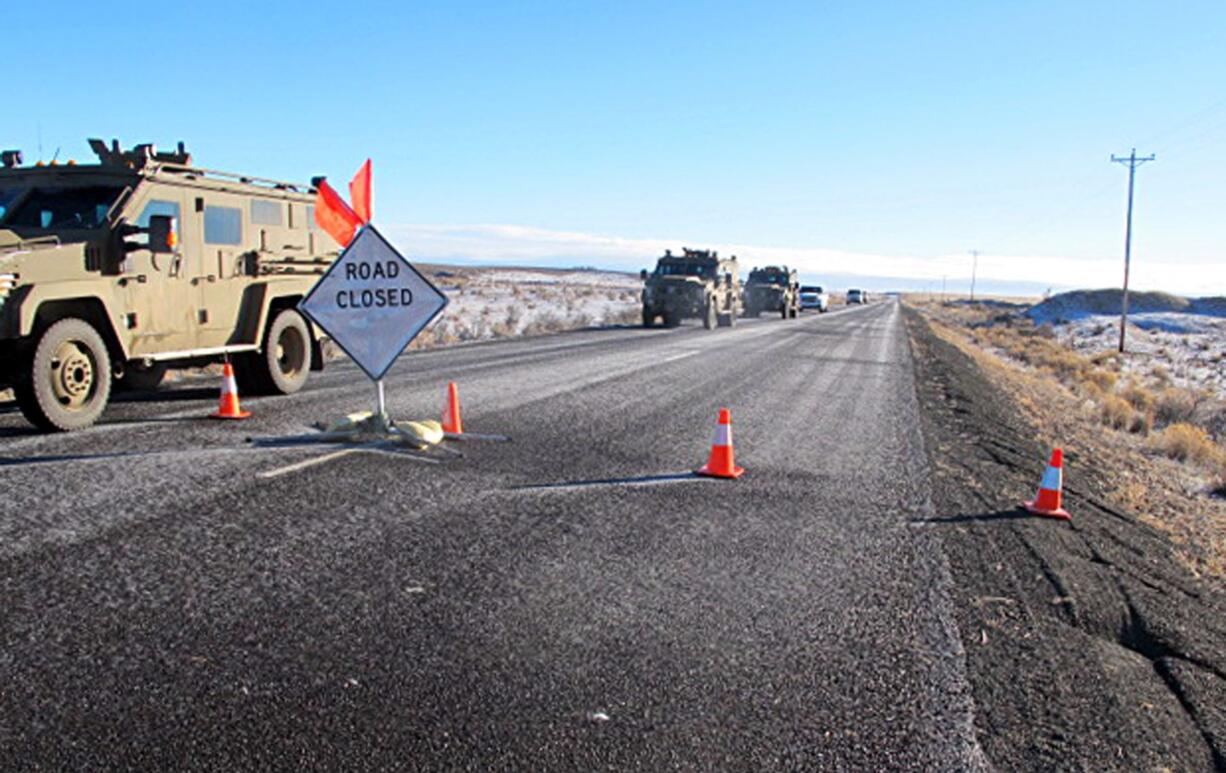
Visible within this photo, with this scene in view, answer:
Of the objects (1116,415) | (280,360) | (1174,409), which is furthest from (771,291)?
(280,360)

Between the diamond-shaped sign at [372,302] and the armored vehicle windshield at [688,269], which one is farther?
the armored vehicle windshield at [688,269]

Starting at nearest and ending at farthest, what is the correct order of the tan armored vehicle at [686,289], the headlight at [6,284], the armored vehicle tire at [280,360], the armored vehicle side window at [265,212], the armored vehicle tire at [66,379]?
1. the headlight at [6,284]
2. the armored vehicle tire at [66,379]
3. the armored vehicle side window at [265,212]
4. the armored vehicle tire at [280,360]
5. the tan armored vehicle at [686,289]

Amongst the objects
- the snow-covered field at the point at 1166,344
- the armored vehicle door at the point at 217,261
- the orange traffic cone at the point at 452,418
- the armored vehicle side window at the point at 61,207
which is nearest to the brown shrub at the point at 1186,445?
the orange traffic cone at the point at 452,418

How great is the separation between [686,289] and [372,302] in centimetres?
2566

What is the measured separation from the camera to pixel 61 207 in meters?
9.65

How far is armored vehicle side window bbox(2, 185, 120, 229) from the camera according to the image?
9.47 meters

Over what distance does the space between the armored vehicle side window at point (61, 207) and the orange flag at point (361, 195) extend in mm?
2551

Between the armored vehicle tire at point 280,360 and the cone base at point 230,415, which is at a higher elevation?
the armored vehicle tire at point 280,360

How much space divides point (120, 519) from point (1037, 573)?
5.41 meters

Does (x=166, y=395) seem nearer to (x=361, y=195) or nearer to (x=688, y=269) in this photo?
(x=361, y=195)

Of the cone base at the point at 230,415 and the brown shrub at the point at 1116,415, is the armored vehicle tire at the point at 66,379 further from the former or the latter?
the brown shrub at the point at 1116,415

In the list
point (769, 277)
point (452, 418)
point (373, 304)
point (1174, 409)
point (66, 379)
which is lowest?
point (1174, 409)

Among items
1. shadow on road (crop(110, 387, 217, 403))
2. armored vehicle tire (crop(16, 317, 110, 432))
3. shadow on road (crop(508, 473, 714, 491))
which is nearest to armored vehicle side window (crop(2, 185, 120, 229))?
armored vehicle tire (crop(16, 317, 110, 432))

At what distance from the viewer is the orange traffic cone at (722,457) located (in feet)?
26.2
